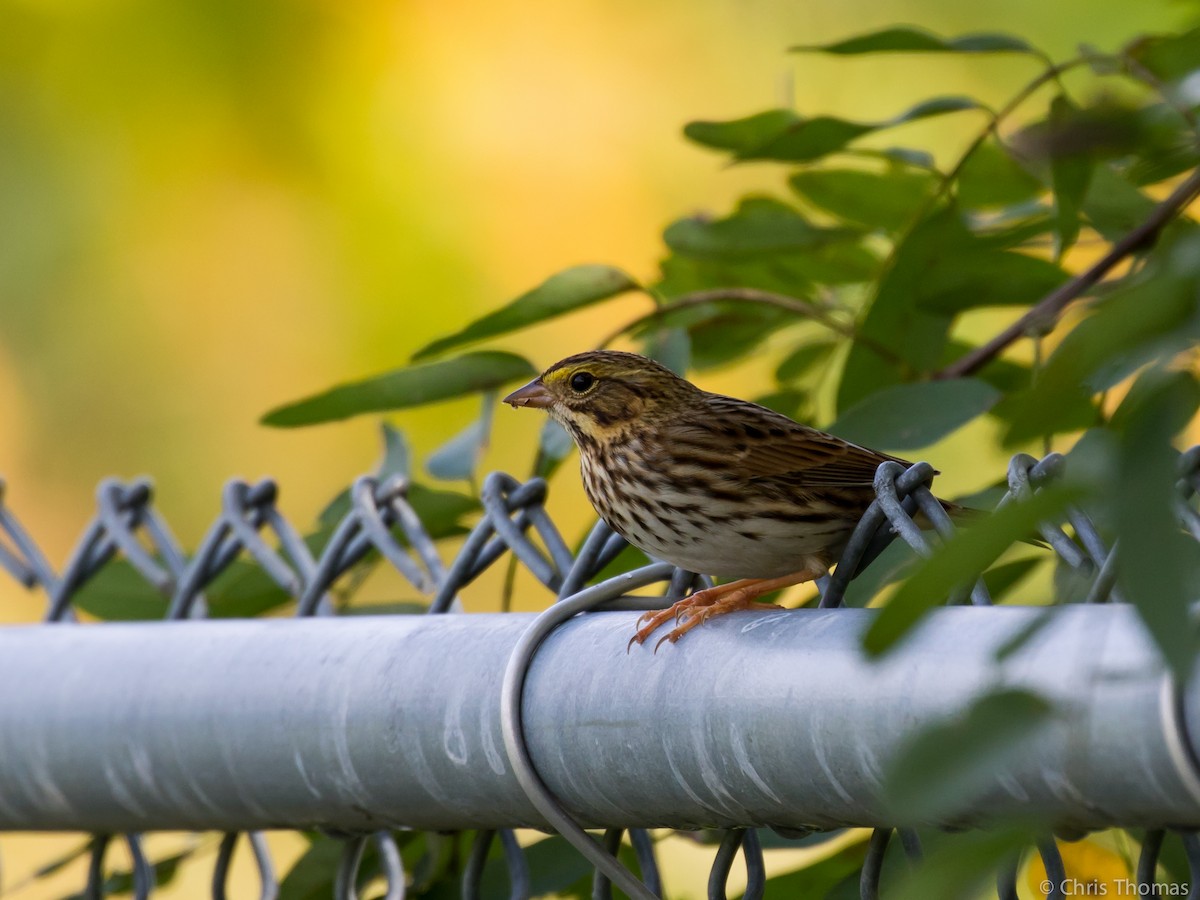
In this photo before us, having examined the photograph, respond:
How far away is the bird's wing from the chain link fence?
0.47 ft

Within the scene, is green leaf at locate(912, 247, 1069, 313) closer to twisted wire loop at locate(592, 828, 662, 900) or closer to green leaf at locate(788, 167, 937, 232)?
green leaf at locate(788, 167, 937, 232)

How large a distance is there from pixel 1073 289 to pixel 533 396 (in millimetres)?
709

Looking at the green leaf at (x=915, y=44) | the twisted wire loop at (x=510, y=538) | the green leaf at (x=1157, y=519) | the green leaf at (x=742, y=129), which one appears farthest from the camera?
the green leaf at (x=742, y=129)

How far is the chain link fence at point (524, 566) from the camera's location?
1.24m

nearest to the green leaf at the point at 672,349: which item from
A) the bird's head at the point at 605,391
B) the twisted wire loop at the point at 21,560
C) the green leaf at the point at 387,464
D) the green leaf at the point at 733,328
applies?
the bird's head at the point at 605,391

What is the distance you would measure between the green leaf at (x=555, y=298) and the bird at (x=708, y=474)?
0.09m

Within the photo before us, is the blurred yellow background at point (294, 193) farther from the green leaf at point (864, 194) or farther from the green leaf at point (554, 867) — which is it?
the green leaf at point (554, 867)

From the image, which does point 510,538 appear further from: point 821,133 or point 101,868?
point 821,133

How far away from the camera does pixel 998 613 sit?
1.08 metres

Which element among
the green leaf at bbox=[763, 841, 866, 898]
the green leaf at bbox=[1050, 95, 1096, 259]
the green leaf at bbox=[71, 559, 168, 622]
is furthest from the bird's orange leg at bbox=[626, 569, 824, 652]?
the green leaf at bbox=[71, 559, 168, 622]

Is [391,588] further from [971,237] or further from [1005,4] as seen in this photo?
[971,237]

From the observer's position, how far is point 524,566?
200 centimetres

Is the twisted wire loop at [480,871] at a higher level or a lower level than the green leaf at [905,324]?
lower

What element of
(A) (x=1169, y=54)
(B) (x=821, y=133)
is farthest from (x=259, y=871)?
(A) (x=1169, y=54)
